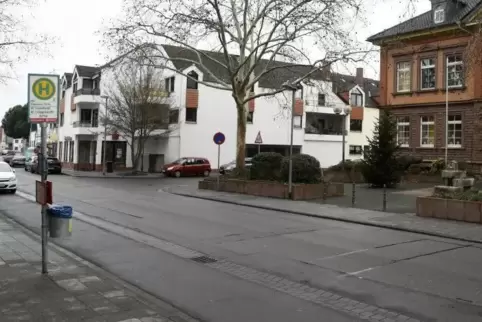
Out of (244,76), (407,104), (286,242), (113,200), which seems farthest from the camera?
(407,104)

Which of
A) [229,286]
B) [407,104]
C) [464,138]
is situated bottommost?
[229,286]

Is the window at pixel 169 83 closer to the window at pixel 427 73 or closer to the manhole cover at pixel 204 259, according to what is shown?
the window at pixel 427 73

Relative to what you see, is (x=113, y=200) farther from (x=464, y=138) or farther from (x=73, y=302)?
(x=464, y=138)

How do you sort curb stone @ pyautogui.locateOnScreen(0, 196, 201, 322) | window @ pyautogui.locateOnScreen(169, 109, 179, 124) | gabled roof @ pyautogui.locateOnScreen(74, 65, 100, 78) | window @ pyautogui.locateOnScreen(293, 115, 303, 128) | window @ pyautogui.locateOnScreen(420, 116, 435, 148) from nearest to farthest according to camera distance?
1. curb stone @ pyautogui.locateOnScreen(0, 196, 201, 322)
2. window @ pyautogui.locateOnScreen(420, 116, 435, 148)
3. window @ pyautogui.locateOnScreen(169, 109, 179, 124)
4. window @ pyautogui.locateOnScreen(293, 115, 303, 128)
5. gabled roof @ pyautogui.locateOnScreen(74, 65, 100, 78)

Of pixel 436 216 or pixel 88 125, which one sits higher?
pixel 88 125

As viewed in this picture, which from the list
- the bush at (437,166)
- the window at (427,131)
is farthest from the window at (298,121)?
the bush at (437,166)

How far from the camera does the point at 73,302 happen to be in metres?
5.49

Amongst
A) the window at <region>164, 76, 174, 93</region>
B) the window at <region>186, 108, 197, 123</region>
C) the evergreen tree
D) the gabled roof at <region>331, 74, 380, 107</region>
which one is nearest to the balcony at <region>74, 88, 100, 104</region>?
the window at <region>164, 76, 174, 93</region>

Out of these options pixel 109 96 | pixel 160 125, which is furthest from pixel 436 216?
pixel 109 96

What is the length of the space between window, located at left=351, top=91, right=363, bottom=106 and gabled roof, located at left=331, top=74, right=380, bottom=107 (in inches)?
34.0

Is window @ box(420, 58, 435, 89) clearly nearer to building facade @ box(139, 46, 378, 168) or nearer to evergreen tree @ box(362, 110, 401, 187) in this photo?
building facade @ box(139, 46, 378, 168)

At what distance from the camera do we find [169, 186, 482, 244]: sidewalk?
1195cm

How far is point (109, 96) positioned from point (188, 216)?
28.8 metres

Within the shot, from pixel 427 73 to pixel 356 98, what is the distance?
2412 centimetres
